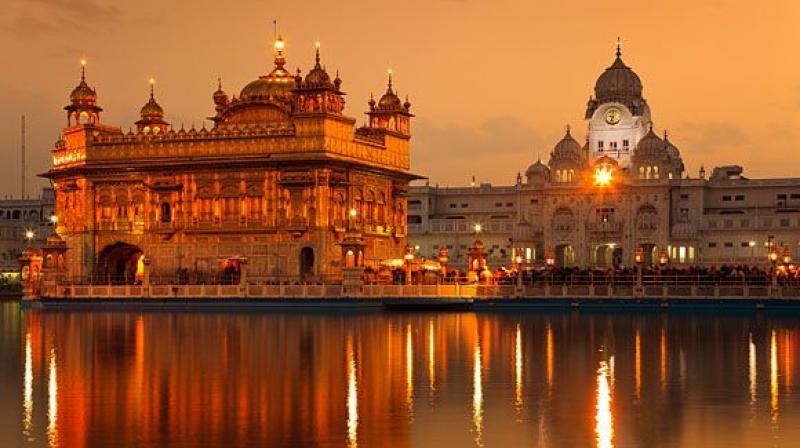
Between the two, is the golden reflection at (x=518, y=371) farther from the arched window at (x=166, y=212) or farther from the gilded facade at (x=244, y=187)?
the arched window at (x=166, y=212)

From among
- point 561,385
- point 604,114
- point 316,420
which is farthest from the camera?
point 604,114

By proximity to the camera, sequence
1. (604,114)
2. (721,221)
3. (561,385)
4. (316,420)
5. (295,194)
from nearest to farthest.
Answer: (316,420) < (561,385) < (295,194) < (721,221) < (604,114)

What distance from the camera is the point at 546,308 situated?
172 ft

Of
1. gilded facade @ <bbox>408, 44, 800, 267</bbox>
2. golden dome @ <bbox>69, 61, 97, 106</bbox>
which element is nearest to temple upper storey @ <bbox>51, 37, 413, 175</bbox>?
golden dome @ <bbox>69, 61, 97, 106</bbox>

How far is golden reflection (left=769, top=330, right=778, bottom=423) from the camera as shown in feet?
65.4

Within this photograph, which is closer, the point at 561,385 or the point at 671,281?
the point at 561,385

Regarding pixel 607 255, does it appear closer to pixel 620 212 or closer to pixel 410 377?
pixel 620 212

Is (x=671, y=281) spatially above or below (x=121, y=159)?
below

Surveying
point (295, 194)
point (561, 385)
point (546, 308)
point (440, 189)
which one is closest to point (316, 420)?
point (561, 385)

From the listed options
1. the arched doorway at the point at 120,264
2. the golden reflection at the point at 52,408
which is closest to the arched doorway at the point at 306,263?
the arched doorway at the point at 120,264

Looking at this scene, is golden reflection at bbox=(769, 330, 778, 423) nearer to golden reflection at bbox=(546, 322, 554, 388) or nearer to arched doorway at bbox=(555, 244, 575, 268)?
golden reflection at bbox=(546, 322, 554, 388)

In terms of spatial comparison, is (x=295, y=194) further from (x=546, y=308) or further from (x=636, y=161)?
(x=636, y=161)

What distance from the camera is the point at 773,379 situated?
79.7 ft

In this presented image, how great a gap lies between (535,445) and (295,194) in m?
45.4
